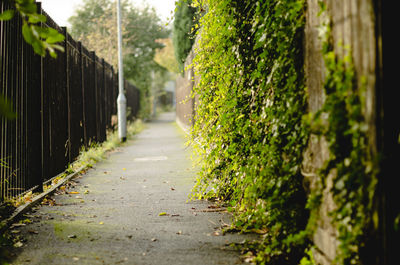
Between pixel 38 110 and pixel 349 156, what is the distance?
4788mm

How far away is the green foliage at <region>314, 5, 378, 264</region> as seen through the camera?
2283 millimetres

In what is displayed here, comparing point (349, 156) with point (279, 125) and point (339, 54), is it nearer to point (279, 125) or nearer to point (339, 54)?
point (339, 54)

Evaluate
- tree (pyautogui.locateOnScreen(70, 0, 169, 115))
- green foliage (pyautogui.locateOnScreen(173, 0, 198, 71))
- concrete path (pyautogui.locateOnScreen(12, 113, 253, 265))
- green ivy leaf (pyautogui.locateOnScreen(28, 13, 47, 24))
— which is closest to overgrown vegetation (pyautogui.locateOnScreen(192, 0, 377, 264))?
concrete path (pyautogui.locateOnScreen(12, 113, 253, 265))

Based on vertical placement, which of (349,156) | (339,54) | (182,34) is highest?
(182,34)

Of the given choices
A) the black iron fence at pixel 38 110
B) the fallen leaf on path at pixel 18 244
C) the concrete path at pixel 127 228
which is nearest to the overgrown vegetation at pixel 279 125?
the concrete path at pixel 127 228

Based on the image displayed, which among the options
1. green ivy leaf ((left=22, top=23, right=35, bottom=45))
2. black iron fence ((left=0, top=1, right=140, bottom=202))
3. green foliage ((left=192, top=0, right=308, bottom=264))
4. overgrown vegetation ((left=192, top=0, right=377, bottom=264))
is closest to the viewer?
green ivy leaf ((left=22, top=23, right=35, bottom=45))

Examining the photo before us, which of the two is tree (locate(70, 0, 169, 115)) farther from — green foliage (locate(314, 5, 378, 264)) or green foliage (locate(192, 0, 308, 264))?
green foliage (locate(314, 5, 378, 264))

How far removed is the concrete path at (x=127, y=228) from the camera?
361 cm

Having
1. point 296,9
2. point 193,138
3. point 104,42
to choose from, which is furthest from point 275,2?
point 104,42

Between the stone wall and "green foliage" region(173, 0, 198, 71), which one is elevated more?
"green foliage" region(173, 0, 198, 71)

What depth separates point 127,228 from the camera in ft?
14.7

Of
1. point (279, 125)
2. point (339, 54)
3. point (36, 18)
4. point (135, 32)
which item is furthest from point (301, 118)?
point (135, 32)

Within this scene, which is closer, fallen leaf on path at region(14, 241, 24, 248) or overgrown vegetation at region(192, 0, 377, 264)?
overgrown vegetation at region(192, 0, 377, 264)

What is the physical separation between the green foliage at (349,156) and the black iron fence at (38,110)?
353 cm
